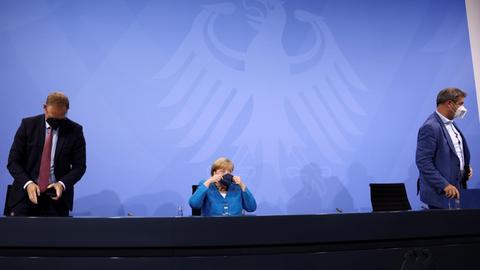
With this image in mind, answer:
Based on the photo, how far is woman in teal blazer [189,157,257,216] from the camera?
267 cm

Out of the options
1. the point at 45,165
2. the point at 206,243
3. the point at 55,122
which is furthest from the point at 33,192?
the point at 206,243

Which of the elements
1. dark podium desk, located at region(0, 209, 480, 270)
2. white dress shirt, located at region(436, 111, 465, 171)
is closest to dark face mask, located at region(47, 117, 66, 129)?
dark podium desk, located at region(0, 209, 480, 270)

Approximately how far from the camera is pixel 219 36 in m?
3.97

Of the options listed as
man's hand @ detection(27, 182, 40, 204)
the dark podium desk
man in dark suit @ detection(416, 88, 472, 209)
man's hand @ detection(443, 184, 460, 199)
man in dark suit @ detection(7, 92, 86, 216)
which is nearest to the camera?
the dark podium desk

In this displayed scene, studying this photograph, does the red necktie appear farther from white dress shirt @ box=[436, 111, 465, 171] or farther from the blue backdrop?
white dress shirt @ box=[436, 111, 465, 171]

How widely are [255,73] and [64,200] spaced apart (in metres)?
2.34

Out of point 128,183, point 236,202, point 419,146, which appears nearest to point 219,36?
point 128,183

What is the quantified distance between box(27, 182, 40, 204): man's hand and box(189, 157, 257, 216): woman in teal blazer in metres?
0.97

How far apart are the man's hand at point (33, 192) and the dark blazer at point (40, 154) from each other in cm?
17

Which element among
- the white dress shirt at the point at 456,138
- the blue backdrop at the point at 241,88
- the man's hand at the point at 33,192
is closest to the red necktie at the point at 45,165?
the man's hand at the point at 33,192

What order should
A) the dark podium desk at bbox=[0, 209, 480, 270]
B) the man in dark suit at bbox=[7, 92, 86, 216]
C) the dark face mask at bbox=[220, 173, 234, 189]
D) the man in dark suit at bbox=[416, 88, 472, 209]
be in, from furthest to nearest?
the dark face mask at bbox=[220, 173, 234, 189], the man in dark suit at bbox=[416, 88, 472, 209], the man in dark suit at bbox=[7, 92, 86, 216], the dark podium desk at bbox=[0, 209, 480, 270]

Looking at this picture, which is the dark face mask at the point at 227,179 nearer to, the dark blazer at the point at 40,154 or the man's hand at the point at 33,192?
the dark blazer at the point at 40,154

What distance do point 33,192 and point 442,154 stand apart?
2453 mm

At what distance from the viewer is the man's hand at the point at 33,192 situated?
1.97 meters
